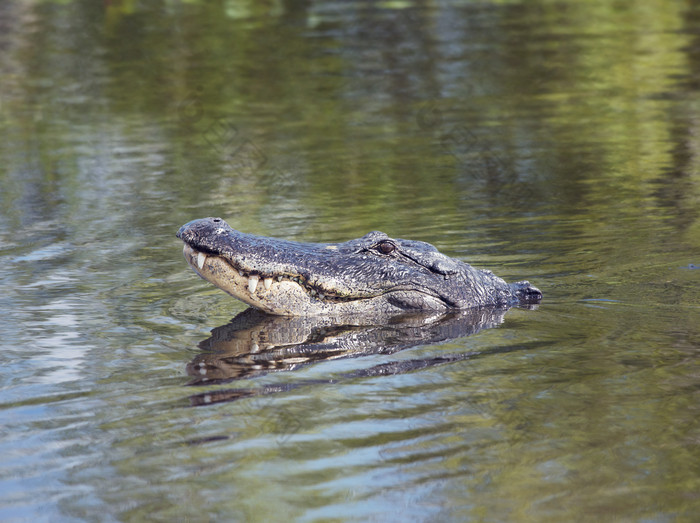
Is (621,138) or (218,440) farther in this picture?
(621,138)

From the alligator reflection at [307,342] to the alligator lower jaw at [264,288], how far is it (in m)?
0.08

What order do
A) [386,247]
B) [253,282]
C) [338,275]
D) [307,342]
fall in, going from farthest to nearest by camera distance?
[386,247] → [338,275] → [253,282] → [307,342]

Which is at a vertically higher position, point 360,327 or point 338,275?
point 338,275

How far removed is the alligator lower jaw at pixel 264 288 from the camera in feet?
19.6

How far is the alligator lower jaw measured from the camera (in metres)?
5.98

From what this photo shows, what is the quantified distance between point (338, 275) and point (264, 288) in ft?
1.44

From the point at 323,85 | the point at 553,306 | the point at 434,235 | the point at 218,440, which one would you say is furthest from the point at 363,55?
the point at 218,440

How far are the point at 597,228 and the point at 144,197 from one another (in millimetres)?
4507

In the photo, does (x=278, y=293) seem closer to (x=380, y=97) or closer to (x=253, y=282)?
(x=253, y=282)

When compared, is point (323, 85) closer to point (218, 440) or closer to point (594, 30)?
point (594, 30)

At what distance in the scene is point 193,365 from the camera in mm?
5301

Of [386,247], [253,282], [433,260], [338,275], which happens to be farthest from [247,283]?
[433,260]

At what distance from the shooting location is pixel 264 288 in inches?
240

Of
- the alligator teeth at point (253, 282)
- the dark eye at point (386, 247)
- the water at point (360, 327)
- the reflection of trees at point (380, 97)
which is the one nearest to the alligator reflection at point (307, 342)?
the water at point (360, 327)
